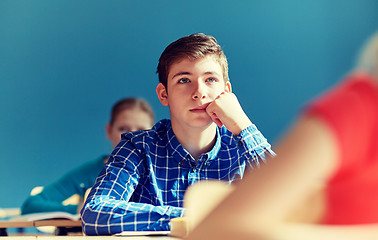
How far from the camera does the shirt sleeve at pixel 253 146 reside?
5.26 ft

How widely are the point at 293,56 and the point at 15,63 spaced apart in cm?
247

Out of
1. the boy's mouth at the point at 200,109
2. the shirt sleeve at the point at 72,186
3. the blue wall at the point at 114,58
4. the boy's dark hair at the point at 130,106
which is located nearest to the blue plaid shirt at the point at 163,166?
the boy's mouth at the point at 200,109

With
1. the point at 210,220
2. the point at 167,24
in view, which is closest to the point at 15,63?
the point at 167,24

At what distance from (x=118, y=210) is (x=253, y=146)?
1.52ft

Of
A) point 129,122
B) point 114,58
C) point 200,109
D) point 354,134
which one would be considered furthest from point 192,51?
point 114,58

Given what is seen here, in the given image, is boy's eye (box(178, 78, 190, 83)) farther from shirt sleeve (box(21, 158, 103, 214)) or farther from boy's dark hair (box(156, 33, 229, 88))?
shirt sleeve (box(21, 158, 103, 214))

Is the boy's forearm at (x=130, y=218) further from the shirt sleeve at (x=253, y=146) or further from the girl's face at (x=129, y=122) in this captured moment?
the girl's face at (x=129, y=122)

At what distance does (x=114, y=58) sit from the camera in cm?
480

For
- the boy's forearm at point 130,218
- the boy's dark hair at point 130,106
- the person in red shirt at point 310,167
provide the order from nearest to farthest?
the person in red shirt at point 310,167 → the boy's forearm at point 130,218 → the boy's dark hair at point 130,106

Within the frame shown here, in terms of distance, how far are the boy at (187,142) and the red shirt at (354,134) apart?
3.54ft

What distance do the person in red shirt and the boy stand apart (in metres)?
1.12

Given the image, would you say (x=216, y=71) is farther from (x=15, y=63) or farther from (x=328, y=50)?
(x=15, y=63)

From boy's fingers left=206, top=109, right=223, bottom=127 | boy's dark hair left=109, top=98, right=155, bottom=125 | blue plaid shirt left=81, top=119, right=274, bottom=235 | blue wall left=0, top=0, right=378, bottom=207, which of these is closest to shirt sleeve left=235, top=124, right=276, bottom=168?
blue plaid shirt left=81, top=119, right=274, bottom=235

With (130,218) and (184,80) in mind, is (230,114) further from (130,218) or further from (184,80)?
(130,218)
